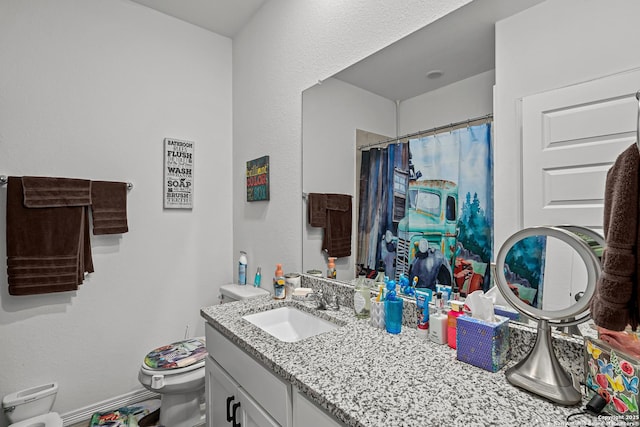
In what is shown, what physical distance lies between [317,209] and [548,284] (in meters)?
1.05

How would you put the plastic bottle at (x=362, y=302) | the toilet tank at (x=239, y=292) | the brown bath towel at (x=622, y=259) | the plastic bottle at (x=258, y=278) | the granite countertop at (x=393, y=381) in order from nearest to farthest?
the brown bath towel at (x=622, y=259) → the granite countertop at (x=393, y=381) → the plastic bottle at (x=362, y=302) → the toilet tank at (x=239, y=292) → the plastic bottle at (x=258, y=278)

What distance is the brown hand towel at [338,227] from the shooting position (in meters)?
1.50

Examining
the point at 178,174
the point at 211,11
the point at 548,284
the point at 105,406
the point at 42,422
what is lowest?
the point at 105,406

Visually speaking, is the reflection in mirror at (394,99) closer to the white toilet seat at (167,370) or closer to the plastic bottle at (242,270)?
the plastic bottle at (242,270)

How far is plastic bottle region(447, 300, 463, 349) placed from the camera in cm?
96

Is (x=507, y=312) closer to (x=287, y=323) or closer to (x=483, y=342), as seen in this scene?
(x=483, y=342)

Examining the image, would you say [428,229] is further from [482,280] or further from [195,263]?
[195,263]

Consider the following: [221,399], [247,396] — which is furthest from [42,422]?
[247,396]

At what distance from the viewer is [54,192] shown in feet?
5.62

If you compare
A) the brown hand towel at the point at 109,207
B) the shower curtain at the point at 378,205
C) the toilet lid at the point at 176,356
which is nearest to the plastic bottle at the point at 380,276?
the shower curtain at the point at 378,205

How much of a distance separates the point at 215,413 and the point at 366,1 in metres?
1.91

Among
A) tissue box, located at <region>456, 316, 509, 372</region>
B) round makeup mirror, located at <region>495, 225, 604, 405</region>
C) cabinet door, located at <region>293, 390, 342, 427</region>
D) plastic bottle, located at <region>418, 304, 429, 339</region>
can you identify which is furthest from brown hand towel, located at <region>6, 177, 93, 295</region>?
round makeup mirror, located at <region>495, 225, 604, 405</region>

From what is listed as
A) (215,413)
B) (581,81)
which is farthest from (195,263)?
(581,81)

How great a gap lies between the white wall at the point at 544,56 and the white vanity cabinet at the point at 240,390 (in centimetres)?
81
